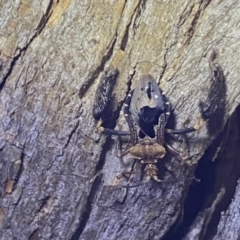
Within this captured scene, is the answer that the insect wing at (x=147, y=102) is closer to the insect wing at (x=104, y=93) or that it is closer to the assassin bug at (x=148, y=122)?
the assassin bug at (x=148, y=122)

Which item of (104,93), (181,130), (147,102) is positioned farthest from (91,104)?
(181,130)

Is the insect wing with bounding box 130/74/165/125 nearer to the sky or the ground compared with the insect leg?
nearer to the sky

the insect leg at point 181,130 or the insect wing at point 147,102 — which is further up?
the insect wing at point 147,102

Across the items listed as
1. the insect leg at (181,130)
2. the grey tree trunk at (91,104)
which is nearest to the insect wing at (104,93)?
the grey tree trunk at (91,104)

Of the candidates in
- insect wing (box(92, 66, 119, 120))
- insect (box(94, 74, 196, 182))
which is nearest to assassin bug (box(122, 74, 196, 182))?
insect (box(94, 74, 196, 182))

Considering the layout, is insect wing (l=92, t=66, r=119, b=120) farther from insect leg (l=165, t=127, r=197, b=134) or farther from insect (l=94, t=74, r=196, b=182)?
insect leg (l=165, t=127, r=197, b=134)

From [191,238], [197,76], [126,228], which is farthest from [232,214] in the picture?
[197,76]
